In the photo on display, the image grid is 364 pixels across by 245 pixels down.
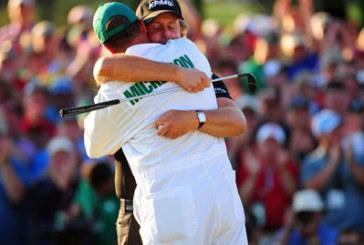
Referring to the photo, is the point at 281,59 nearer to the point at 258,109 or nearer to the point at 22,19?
the point at 258,109

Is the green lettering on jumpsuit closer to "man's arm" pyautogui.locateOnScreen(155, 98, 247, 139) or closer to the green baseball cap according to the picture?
"man's arm" pyautogui.locateOnScreen(155, 98, 247, 139)

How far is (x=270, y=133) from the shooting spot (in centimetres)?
1189

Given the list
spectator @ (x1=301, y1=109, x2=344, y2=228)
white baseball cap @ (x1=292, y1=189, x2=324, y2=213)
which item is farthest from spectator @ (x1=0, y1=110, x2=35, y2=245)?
spectator @ (x1=301, y1=109, x2=344, y2=228)

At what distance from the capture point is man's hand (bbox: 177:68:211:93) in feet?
22.3

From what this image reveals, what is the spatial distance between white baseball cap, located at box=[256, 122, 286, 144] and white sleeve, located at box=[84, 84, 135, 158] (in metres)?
4.99

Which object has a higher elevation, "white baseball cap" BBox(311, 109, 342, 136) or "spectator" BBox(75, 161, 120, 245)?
"white baseball cap" BBox(311, 109, 342, 136)

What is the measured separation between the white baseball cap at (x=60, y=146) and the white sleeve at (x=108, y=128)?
4.86 meters

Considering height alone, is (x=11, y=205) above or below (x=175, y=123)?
below

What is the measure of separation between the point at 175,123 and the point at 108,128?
16.3 inches

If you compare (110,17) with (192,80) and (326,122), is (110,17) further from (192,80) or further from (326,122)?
(326,122)

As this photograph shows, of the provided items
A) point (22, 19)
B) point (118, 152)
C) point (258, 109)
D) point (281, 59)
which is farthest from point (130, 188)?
point (22, 19)

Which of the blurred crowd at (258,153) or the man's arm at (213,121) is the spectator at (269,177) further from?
the man's arm at (213,121)

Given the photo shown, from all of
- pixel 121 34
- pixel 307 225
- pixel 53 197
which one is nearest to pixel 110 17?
pixel 121 34

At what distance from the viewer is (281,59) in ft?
48.1
